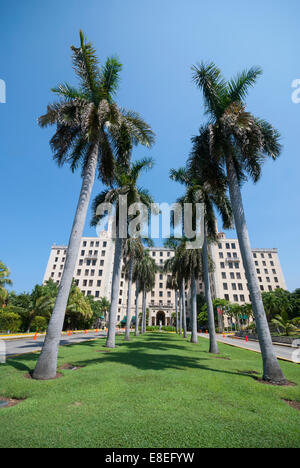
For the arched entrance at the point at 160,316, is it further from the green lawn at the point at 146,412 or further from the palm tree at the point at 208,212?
the green lawn at the point at 146,412

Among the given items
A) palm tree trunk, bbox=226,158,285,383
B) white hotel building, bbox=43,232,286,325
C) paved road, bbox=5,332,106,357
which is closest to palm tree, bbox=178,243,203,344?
paved road, bbox=5,332,106,357

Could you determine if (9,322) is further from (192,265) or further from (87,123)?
(87,123)

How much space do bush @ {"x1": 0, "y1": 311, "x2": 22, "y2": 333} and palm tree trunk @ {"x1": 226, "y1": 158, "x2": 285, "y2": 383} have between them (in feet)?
101

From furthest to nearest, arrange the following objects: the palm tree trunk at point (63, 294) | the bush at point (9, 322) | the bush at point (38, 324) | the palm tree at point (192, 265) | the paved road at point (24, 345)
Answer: the bush at point (38, 324) → the bush at point (9, 322) → the palm tree at point (192, 265) → the paved road at point (24, 345) → the palm tree trunk at point (63, 294)

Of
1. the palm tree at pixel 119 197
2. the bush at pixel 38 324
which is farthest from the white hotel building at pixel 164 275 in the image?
the palm tree at pixel 119 197

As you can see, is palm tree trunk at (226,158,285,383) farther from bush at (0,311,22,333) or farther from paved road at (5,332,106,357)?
bush at (0,311,22,333)

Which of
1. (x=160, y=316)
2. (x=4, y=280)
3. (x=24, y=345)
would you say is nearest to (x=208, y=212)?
(x=24, y=345)

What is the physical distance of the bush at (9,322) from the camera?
27.1m

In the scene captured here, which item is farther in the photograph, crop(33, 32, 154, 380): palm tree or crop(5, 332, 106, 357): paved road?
crop(5, 332, 106, 357): paved road

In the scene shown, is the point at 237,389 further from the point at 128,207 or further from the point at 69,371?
the point at 128,207

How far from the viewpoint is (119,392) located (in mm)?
5516

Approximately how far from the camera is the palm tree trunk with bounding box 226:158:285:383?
7332mm

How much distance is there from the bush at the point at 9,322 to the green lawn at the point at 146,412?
25.3 m
